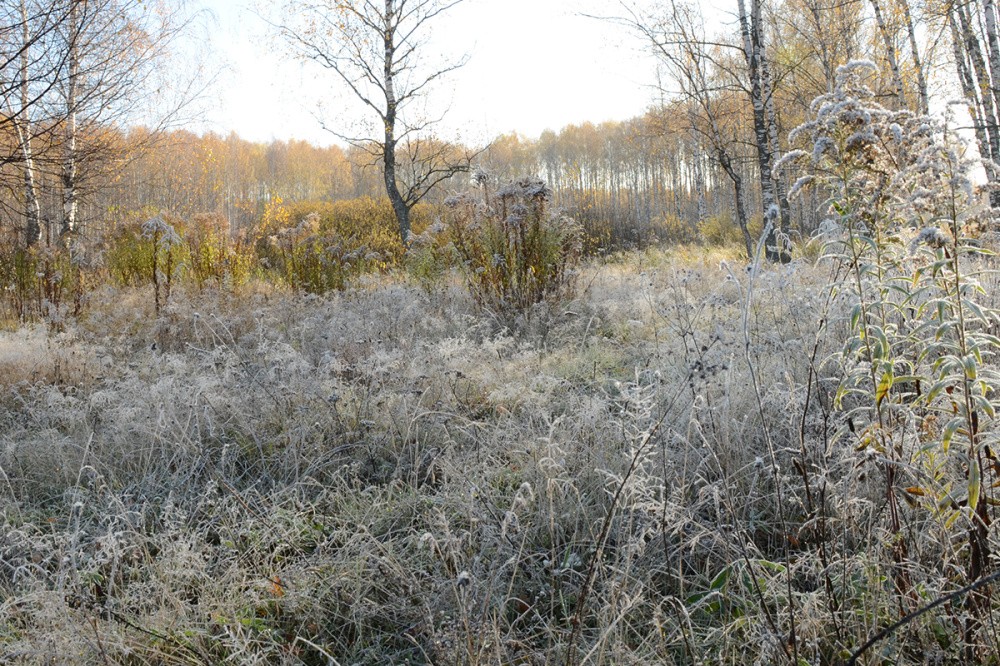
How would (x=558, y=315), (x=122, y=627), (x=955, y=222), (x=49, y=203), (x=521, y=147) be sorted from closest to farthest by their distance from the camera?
(x=955, y=222)
(x=122, y=627)
(x=558, y=315)
(x=49, y=203)
(x=521, y=147)

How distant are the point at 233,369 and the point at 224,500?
4.50 ft

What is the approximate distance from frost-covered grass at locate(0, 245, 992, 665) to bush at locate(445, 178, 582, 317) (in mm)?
1352

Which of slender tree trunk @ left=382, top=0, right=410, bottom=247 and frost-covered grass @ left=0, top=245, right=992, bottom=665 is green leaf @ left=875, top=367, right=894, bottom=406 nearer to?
frost-covered grass @ left=0, top=245, right=992, bottom=665

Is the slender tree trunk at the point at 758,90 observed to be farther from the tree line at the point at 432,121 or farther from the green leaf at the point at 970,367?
the green leaf at the point at 970,367

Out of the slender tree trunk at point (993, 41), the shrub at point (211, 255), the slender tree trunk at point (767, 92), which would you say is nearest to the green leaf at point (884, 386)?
the slender tree trunk at point (767, 92)

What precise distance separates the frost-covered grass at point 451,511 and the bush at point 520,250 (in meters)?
1.35

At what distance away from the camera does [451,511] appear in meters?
2.18

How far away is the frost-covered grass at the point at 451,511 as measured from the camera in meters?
1.48

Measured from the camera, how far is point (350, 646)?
171cm

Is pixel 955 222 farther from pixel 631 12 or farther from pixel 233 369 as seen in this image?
pixel 631 12

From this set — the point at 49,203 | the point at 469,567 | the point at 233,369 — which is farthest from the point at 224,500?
the point at 49,203

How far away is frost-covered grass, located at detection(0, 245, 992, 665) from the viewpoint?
→ 4.85 ft

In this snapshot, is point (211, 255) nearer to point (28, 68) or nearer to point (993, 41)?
point (28, 68)

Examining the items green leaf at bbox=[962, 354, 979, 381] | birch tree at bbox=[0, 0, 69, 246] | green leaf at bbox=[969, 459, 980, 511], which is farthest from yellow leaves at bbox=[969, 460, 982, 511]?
birch tree at bbox=[0, 0, 69, 246]
